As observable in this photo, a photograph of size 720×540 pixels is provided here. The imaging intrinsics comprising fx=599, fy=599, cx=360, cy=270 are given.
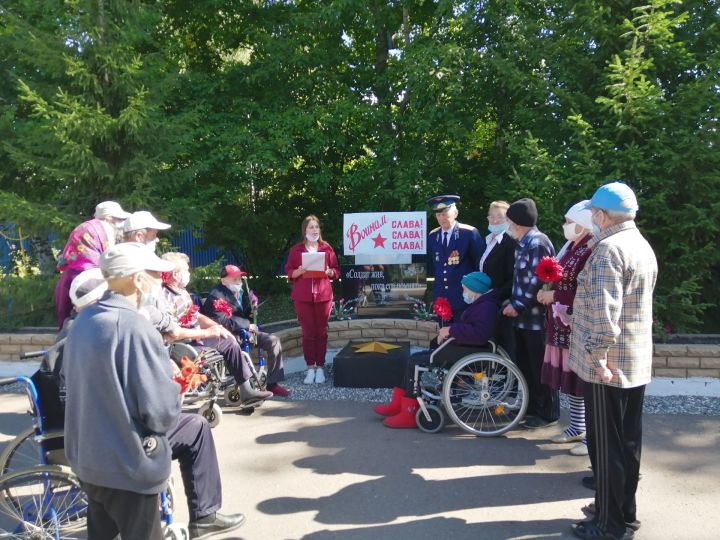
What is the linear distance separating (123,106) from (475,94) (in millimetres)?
5241

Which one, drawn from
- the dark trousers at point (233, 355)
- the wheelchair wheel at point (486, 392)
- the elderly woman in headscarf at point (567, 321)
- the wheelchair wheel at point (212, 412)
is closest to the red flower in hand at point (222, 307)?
the dark trousers at point (233, 355)

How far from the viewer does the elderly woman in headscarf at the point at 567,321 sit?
451 centimetres

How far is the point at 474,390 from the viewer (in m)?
5.12

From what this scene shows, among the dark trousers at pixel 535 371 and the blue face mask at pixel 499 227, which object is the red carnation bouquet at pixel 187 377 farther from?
the blue face mask at pixel 499 227

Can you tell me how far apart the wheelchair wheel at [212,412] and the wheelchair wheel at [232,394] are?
48cm

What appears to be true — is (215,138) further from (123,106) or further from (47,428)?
(47,428)

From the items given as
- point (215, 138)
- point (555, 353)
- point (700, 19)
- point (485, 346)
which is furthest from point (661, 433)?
point (215, 138)

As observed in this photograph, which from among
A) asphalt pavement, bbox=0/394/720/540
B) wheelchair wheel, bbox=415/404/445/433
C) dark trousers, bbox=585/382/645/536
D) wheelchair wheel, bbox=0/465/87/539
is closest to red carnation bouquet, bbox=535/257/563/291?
dark trousers, bbox=585/382/645/536

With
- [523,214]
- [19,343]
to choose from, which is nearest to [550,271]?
[523,214]

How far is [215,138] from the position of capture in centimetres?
954

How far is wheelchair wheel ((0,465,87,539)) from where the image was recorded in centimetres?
315

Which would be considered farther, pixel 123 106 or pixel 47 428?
pixel 123 106

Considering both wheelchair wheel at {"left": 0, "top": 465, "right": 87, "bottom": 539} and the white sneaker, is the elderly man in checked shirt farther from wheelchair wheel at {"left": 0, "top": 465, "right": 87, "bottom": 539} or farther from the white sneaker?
wheelchair wheel at {"left": 0, "top": 465, "right": 87, "bottom": 539}

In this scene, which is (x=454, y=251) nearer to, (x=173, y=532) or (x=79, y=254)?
(x=79, y=254)
